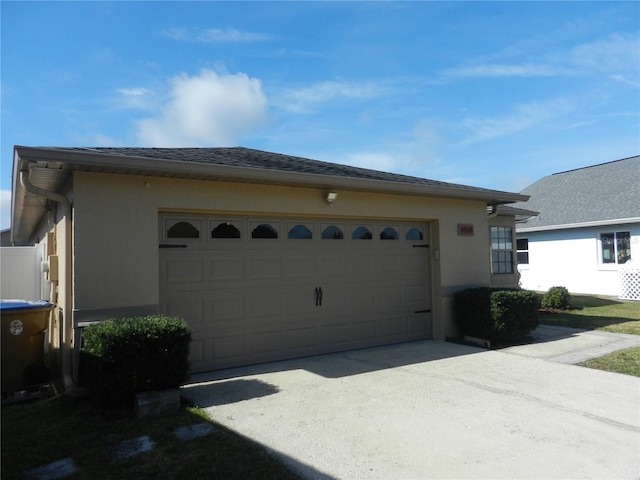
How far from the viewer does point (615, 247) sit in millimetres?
16562

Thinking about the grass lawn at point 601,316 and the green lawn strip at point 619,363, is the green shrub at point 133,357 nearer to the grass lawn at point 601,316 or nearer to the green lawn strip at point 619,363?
the green lawn strip at point 619,363

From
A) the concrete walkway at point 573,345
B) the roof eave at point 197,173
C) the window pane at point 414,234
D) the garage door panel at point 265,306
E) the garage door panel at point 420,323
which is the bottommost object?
the concrete walkway at point 573,345

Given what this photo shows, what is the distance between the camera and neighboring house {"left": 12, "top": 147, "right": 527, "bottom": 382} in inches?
216

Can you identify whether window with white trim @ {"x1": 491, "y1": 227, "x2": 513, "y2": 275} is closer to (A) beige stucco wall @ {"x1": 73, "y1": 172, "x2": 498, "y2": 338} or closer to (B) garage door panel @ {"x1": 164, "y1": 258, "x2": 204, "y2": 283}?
(A) beige stucco wall @ {"x1": 73, "y1": 172, "x2": 498, "y2": 338}

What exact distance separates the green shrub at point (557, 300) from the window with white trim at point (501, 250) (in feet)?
7.54

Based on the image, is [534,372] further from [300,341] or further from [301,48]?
[301,48]

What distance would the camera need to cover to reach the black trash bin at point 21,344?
5.42 metres

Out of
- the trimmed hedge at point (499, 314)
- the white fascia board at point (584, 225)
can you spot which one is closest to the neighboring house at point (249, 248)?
the trimmed hedge at point (499, 314)

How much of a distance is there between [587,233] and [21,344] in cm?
1883

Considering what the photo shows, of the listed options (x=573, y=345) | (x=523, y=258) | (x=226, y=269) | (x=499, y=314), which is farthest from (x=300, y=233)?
(x=523, y=258)

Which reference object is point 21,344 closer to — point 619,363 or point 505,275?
point 619,363

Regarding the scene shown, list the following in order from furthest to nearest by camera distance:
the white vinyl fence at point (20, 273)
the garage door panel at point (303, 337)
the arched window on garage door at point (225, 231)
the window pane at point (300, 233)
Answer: the white vinyl fence at point (20, 273), the window pane at point (300, 233), the garage door panel at point (303, 337), the arched window on garage door at point (225, 231)

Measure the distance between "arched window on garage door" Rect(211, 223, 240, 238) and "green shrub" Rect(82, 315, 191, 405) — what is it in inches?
70.7

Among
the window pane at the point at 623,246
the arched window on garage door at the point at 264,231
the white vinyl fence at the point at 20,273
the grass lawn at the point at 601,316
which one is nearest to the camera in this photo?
the arched window on garage door at the point at 264,231
